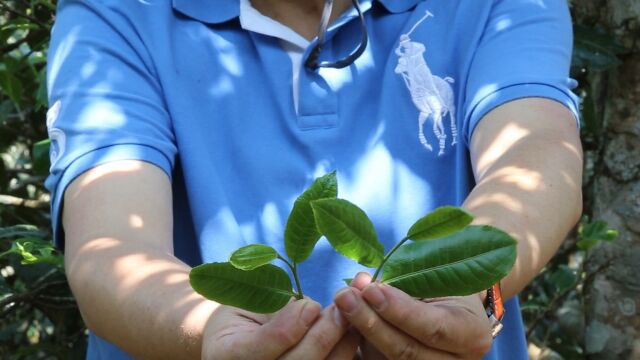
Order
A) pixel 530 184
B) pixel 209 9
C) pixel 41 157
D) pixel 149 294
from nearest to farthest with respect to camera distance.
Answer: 1. pixel 149 294
2. pixel 530 184
3. pixel 209 9
4. pixel 41 157

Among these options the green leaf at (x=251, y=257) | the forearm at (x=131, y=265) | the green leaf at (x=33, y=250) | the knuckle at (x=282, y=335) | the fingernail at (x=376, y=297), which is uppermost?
the green leaf at (x=251, y=257)

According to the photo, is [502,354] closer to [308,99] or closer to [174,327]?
[308,99]

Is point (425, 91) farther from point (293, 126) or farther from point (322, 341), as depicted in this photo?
point (322, 341)

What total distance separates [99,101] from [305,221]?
0.61 m

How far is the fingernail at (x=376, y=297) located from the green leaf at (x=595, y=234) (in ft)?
4.11

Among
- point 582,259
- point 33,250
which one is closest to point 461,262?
point 33,250

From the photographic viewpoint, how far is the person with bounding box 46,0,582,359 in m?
1.41

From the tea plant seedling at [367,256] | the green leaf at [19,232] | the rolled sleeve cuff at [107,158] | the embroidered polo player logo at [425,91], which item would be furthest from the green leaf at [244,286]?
the green leaf at [19,232]

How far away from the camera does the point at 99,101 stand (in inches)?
60.9

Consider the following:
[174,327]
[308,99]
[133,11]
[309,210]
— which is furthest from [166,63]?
[309,210]

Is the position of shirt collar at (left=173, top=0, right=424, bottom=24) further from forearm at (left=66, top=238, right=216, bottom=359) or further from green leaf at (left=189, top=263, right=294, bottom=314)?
green leaf at (left=189, top=263, right=294, bottom=314)

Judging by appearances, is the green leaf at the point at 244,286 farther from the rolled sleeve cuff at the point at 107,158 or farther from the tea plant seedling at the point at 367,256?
the rolled sleeve cuff at the point at 107,158

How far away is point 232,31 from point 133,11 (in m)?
0.16

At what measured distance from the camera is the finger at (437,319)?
1.05m
